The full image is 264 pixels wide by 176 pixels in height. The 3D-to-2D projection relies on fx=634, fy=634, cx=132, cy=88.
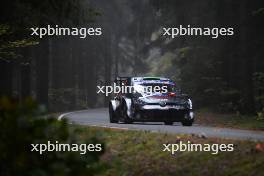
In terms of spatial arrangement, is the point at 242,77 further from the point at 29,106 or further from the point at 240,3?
the point at 29,106

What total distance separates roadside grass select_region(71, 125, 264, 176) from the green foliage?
3993 mm

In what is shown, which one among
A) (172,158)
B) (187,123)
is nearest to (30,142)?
(172,158)

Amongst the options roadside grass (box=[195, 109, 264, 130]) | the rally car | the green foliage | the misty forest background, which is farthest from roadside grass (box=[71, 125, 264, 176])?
roadside grass (box=[195, 109, 264, 130])

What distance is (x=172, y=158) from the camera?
38.7 ft

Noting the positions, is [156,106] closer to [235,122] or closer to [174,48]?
[235,122]

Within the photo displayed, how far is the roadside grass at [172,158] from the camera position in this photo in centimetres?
1024

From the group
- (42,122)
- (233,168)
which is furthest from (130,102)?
(42,122)

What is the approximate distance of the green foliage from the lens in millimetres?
4773

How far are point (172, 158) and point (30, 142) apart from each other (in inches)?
279

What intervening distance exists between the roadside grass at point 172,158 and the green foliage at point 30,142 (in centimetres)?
399

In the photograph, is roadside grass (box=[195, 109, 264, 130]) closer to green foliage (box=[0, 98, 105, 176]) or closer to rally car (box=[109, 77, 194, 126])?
rally car (box=[109, 77, 194, 126])

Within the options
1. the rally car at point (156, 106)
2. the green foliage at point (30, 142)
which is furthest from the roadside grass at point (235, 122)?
the green foliage at point (30, 142)

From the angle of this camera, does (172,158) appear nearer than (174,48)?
Yes

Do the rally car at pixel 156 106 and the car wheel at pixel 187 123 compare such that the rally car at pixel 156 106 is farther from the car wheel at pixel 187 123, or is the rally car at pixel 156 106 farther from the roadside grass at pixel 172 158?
the roadside grass at pixel 172 158
